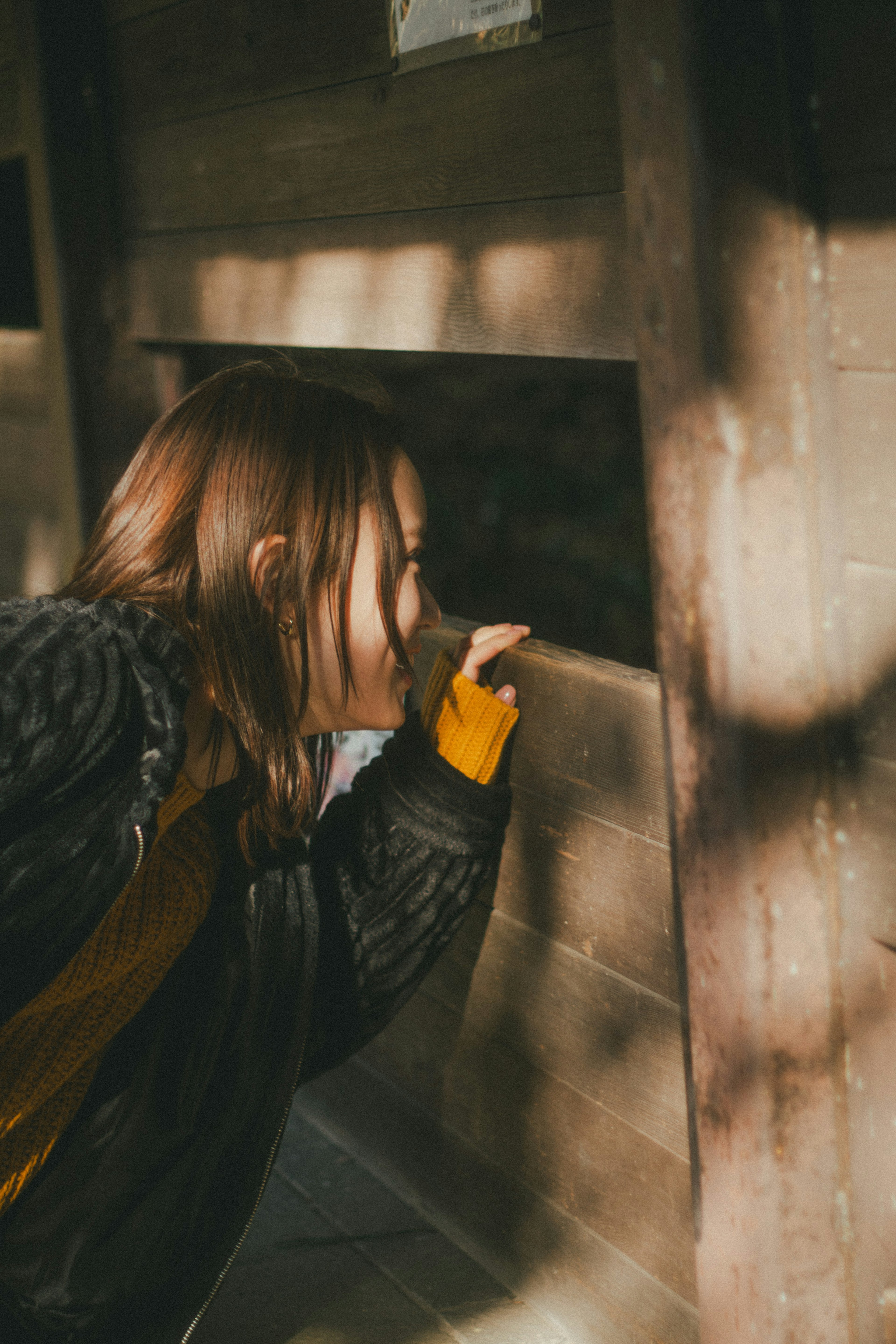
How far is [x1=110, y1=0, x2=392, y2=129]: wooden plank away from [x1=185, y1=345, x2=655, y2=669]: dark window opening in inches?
54.3

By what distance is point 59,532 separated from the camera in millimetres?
2781

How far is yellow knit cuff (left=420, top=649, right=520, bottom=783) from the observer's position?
1604mm

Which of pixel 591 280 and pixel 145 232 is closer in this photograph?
pixel 591 280

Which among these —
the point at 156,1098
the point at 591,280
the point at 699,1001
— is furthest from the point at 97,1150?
the point at 591,280

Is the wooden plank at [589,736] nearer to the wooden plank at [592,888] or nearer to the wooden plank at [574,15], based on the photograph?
the wooden plank at [592,888]

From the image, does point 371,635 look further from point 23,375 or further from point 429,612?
point 23,375

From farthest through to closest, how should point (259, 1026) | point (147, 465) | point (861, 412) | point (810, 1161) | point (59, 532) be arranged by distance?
1. point (59, 532)
2. point (259, 1026)
3. point (147, 465)
4. point (810, 1161)
5. point (861, 412)

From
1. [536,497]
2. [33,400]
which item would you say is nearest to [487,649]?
[33,400]

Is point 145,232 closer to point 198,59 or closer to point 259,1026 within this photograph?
point 198,59

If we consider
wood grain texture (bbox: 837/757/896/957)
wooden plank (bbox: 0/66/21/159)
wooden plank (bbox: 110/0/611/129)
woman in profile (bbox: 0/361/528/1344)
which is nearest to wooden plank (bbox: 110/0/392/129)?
wooden plank (bbox: 110/0/611/129)

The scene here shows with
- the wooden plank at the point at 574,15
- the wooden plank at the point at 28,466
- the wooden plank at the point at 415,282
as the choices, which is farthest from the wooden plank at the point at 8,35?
the wooden plank at the point at 574,15

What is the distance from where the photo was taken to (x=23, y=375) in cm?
279

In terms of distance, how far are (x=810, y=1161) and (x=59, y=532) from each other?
2142 mm

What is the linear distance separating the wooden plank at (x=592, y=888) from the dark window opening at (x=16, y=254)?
86.1 inches
